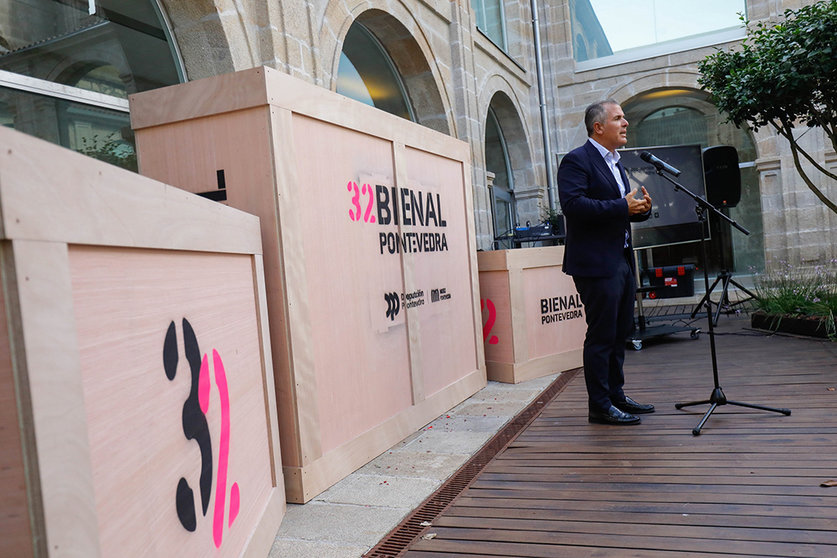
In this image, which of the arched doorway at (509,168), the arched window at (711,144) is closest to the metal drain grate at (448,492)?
the arched doorway at (509,168)

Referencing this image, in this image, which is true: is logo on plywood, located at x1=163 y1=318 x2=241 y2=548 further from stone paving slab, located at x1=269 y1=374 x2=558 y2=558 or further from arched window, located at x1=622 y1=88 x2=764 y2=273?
arched window, located at x1=622 y1=88 x2=764 y2=273

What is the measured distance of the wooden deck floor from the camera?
1.99m

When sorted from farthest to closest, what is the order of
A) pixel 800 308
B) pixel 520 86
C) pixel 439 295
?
pixel 520 86, pixel 800 308, pixel 439 295

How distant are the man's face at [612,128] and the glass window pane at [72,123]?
3.07 meters

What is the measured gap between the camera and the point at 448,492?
257 cm

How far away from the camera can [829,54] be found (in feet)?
17.5

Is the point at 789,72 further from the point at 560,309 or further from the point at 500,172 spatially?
the point at 500,172

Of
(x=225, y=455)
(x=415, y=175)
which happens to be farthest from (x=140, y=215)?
(x=415, y=175)

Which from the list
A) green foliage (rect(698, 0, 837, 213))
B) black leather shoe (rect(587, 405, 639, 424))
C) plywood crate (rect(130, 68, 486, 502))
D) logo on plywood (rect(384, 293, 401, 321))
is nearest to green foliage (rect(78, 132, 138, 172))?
plywood crate (rect(130, 68, 486, 502))

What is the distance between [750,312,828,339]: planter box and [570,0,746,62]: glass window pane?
6813 millimetres

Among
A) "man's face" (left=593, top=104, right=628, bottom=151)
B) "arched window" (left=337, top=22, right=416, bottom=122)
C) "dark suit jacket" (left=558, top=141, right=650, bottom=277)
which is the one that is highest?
"arched window" (left=337, top=22, right=416, bottom=122)

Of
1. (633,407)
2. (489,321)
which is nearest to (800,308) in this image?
(489,321)

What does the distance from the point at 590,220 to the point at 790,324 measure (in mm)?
4131

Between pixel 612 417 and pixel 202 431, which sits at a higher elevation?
pixel 202 431
